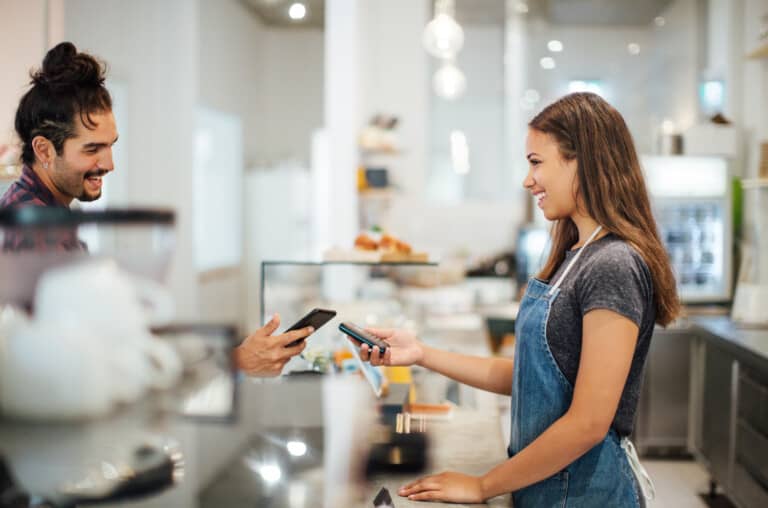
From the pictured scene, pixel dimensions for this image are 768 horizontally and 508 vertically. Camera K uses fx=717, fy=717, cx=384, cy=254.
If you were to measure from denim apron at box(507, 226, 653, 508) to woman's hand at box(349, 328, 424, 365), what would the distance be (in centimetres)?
31

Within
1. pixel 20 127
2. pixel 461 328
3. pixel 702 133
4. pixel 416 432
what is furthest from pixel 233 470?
pixel 702 133

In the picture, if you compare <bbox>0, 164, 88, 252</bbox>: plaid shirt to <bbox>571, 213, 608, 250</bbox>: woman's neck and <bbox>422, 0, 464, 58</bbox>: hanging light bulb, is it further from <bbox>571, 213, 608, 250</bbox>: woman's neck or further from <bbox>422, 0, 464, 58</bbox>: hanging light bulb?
<bbox>422, 0, 464, 58</bbox>: hanging light bulb

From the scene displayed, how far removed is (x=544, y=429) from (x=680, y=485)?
324cm

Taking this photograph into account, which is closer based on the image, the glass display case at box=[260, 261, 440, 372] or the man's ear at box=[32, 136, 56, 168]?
the man's ear at box=[32, 136, 56, 168]

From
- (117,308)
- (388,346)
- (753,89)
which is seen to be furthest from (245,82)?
(753,89)

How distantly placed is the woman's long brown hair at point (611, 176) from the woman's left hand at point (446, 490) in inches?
20.3

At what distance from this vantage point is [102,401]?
52 centimetres

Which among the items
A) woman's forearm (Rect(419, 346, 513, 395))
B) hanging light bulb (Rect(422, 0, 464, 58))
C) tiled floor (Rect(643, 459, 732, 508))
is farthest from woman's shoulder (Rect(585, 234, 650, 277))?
hanging light bulb (Rect(422, 0, 464, 58))

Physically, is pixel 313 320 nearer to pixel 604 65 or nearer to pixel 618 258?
pixel 618 258

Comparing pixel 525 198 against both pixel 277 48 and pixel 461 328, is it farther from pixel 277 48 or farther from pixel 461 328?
pixel 277 48

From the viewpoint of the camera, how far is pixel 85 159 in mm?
564

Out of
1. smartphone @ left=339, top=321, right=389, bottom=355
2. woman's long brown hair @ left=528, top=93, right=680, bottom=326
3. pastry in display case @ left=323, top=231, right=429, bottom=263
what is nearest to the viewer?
woman's long brown hair @ left=528, top=93, right=680, bottom=326

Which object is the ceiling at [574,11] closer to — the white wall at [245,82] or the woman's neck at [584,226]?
the woman's neck at [584,226]

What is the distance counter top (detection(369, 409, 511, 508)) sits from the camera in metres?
1.42
